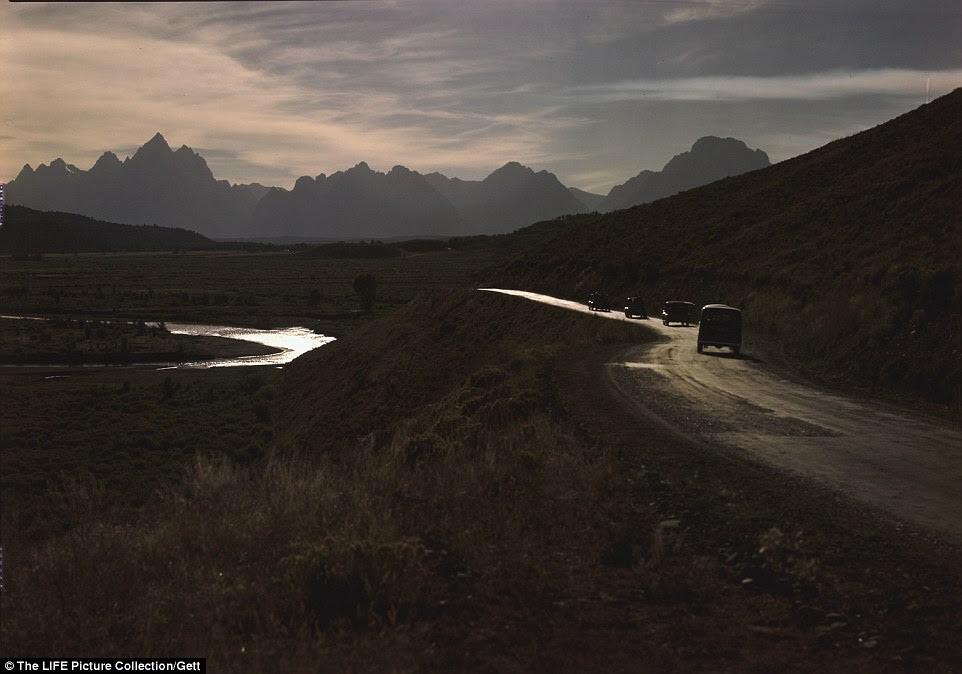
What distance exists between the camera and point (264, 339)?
81312 mm

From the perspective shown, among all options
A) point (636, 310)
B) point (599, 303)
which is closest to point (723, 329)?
point (636, 310)

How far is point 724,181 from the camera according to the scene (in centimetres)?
8431

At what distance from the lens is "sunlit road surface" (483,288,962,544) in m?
10.4

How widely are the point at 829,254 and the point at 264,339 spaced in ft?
195

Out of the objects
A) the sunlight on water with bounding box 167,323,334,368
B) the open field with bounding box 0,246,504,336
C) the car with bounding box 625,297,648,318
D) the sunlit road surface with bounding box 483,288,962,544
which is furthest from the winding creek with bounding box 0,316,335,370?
the sunlit road surface with bounding box 483,288,962,544

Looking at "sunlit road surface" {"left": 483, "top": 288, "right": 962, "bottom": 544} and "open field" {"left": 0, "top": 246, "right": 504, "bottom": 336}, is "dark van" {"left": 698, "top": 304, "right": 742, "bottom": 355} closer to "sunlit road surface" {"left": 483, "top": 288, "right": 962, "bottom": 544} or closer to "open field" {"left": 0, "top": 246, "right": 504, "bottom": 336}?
"sunlit road surface" {"left": 483, "top": 288, "right": 962, "bottom": 544}

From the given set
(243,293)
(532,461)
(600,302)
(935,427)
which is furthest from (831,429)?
(243,293)

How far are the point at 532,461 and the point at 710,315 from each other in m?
20.8

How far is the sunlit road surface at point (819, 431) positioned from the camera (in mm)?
10438

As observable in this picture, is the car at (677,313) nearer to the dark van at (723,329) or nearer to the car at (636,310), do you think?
the car at (636,310)

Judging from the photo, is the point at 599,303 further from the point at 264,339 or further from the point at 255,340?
the point at 264,339

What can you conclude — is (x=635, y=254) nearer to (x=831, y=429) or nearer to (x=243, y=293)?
(x=831, y=429)

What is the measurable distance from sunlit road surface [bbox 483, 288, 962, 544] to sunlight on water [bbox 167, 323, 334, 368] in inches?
1893

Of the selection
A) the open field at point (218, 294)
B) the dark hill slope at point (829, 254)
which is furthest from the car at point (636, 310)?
the open field at point (218, 294)
